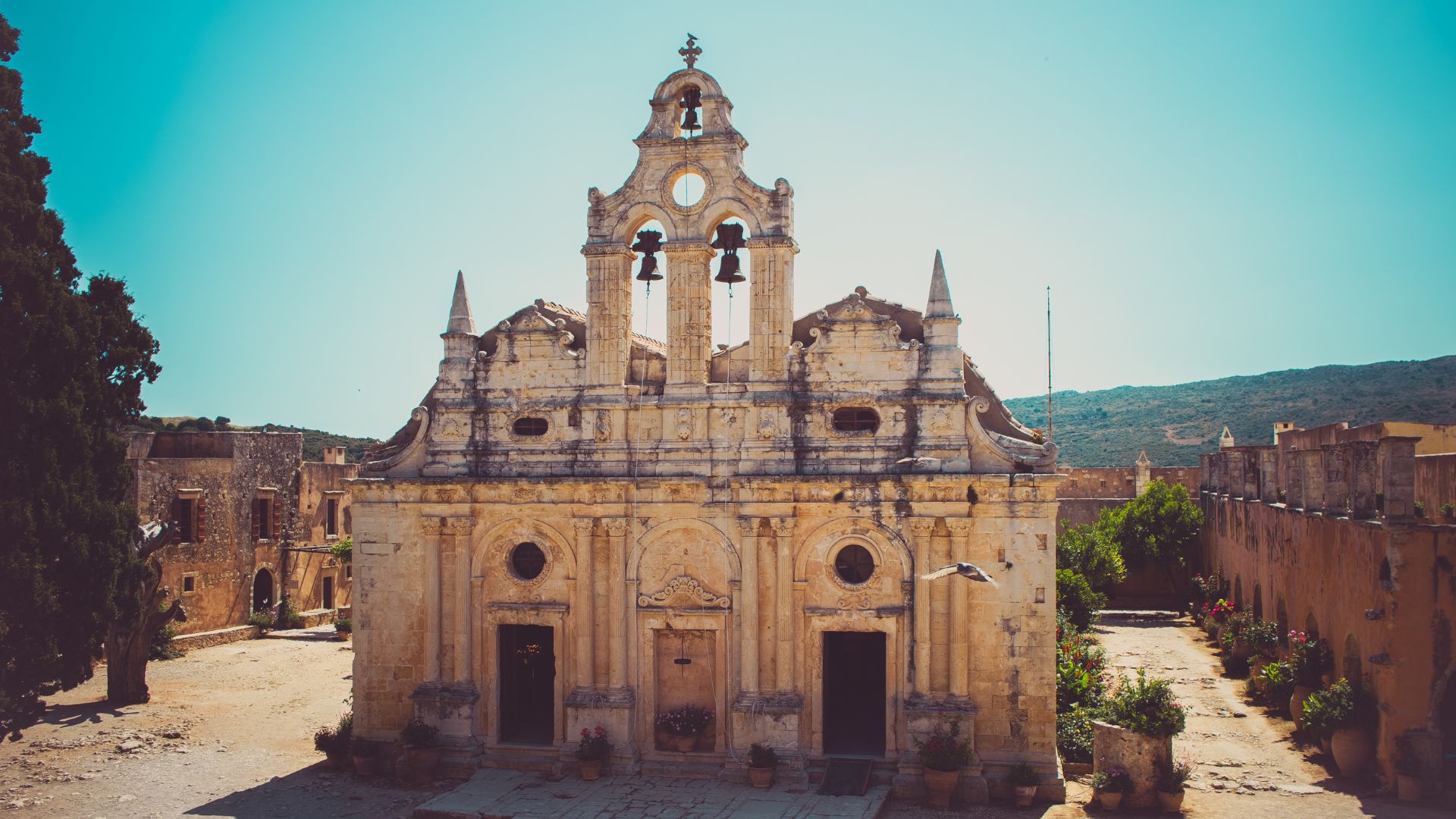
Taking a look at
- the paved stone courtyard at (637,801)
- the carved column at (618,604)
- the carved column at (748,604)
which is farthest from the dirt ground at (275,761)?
the carved column at (618,604)

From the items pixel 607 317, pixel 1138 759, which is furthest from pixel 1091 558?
pixel 607 317

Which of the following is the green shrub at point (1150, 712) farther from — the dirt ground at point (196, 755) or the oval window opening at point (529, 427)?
the dirt ground at point (196, 755)

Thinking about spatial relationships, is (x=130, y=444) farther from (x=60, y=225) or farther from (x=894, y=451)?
(x=894, y=451)

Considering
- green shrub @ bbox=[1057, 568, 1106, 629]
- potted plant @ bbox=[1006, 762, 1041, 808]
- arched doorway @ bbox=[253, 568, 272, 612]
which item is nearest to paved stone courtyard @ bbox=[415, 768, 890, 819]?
potted plant @ bbox=[1006, 762, 1041, 808]

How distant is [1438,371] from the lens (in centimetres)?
6556

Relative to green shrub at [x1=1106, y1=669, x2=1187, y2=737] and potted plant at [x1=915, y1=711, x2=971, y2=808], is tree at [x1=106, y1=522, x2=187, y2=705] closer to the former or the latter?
potted plant at [x1=915, y1=711, x2=971, y2=808]

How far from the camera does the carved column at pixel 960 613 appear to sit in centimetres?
1667

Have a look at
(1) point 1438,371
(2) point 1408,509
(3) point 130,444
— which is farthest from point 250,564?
(1) point 1438,371

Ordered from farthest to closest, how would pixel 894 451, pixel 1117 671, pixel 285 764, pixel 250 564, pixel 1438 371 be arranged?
pixel 1438 371 < pixel 250 564 < pixel 1117 671 < pixel 285 764 < pixel 894 451

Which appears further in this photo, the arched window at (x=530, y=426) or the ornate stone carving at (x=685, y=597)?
the arched window at (x=530, y=426)

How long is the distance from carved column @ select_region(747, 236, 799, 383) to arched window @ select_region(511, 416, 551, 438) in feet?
12.2

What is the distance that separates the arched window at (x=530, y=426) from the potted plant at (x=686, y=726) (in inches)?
205

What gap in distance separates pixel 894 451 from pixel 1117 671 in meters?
11.0

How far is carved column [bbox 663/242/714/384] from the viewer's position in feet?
59.8
